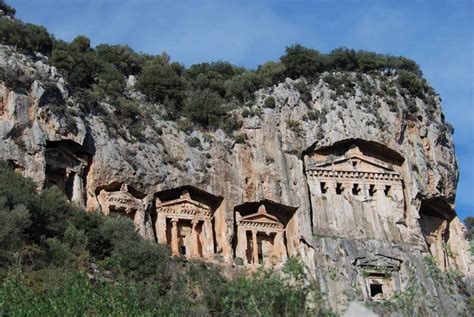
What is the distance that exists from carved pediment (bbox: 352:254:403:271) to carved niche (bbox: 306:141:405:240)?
5.82 ft

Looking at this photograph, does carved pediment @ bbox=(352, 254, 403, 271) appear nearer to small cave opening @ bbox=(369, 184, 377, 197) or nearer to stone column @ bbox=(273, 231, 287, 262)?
stone column @ bbox=(273, 231, 287, 262)

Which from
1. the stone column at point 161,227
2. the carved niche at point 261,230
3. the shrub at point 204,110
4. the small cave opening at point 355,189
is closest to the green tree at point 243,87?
the shrub at point 204,110

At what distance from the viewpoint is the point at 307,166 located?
1804 inches

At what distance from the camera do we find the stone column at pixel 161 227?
40594mm

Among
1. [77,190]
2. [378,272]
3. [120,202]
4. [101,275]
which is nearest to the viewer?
[101,275]

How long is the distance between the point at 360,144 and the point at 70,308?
1190 inches

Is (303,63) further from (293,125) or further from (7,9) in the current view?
(7,9)

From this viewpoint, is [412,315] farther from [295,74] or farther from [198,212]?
[295,74]

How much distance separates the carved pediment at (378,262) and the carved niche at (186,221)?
26.1 ft

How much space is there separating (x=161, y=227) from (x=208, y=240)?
263 cm

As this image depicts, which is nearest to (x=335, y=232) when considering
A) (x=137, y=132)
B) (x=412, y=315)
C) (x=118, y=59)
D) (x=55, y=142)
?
(x=137, y=132)

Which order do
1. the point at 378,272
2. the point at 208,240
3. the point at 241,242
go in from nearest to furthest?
the point at 208,240
the point at 378,272
the point at 241,242

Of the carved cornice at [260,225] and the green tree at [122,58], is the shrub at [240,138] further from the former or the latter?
the green tree at [122,58]

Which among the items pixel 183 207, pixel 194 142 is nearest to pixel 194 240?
pixel 183 207
